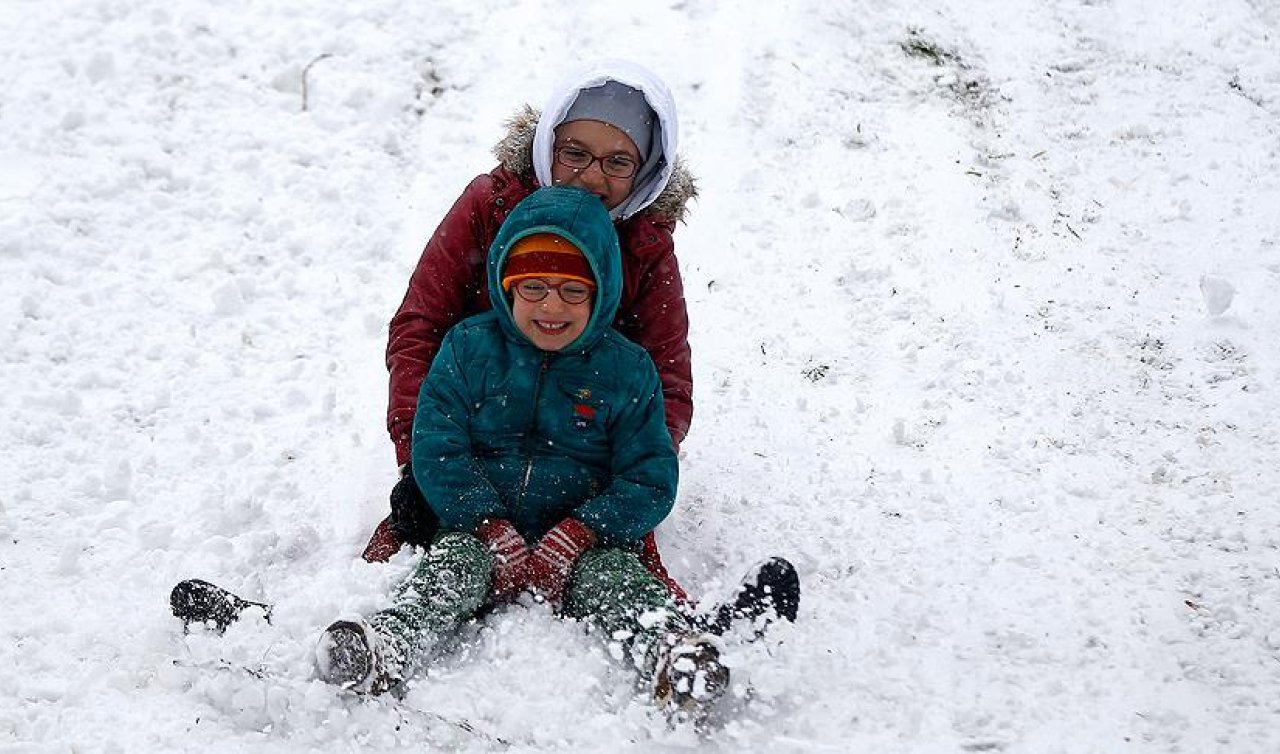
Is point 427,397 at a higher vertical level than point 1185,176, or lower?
lower

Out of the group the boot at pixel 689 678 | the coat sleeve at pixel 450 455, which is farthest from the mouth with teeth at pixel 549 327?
the boot at pixel 689 678

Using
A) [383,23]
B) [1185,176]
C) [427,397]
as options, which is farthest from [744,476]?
[383,23]

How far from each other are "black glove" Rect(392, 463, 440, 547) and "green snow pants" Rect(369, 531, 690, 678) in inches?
6.4

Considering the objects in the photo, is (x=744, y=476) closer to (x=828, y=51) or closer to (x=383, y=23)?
(x=828, y=51)

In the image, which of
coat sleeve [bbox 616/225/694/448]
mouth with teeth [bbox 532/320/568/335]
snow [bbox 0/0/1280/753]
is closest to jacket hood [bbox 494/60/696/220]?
coat sleeve [bbox 616/225/694/448]

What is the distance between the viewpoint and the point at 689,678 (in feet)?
8.87

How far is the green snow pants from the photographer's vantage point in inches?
112

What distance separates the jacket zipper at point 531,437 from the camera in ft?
10.8

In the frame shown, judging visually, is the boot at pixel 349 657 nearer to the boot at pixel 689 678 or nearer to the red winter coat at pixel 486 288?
the boot at pixel 689 678

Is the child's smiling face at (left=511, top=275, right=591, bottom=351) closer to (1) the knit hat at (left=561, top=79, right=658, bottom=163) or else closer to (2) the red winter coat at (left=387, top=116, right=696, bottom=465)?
(2) the red winter coat at (left=387, top=116, right=696, bottom=465)

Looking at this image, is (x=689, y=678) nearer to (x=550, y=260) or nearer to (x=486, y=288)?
(x=550, y=260)

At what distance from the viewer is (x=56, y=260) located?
4.82m

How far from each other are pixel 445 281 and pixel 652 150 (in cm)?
82

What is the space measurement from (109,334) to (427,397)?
198cm
